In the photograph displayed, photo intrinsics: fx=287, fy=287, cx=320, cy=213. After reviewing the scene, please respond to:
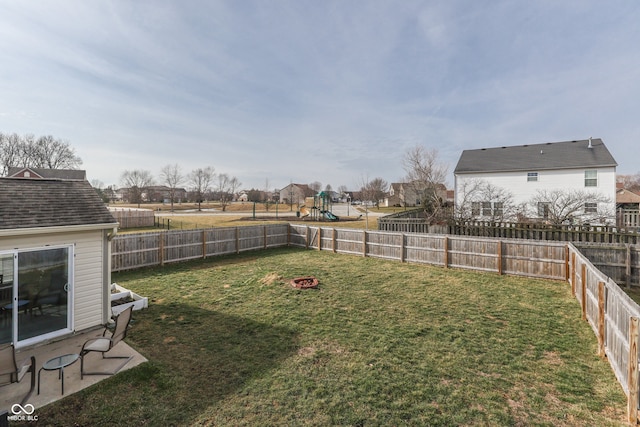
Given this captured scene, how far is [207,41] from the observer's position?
40.6 ft

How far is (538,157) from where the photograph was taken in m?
24.2

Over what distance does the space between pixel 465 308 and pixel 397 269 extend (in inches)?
172

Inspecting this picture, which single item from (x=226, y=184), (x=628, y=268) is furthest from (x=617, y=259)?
(x=226, y=184)

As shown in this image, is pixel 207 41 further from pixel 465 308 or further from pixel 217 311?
pixel 465 308

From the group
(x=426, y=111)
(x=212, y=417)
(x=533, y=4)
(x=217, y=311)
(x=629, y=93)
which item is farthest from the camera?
(x=426, y=111)

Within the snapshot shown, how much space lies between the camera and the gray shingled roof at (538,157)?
22.0 metres

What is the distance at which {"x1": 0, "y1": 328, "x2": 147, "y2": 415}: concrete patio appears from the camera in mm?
4031

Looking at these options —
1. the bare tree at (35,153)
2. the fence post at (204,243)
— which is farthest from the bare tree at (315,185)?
the fence post at (204,243)

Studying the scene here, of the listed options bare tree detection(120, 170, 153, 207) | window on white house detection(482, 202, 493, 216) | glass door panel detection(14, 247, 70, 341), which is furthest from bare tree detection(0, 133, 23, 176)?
window on white house detection(482, 202, 493, 216)

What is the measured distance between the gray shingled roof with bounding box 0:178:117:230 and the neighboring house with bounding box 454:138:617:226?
74.6ft

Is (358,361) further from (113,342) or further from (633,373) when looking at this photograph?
(113,342)

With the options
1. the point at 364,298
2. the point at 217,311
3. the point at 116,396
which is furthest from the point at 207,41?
the point at 116,396

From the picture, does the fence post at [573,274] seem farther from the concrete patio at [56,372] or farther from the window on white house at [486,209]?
the window on white house at [486,209]

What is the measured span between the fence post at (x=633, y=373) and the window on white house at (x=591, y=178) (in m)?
24.6
